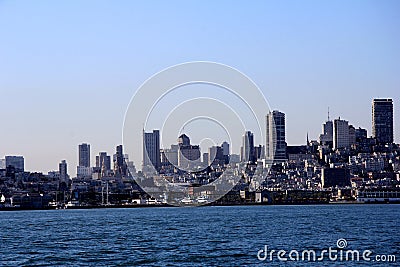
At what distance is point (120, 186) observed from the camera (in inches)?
5374

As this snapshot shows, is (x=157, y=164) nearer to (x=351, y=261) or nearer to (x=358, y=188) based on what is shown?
(x=358, y=188)

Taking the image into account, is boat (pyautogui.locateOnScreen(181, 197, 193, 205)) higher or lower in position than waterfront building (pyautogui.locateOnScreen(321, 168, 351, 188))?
lower

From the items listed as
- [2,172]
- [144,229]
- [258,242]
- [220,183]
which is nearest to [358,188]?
[220,183]

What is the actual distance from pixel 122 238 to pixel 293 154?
132m

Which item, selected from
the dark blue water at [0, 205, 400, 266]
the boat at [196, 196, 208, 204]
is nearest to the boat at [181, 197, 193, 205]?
the boat at [196, 196, 208, 204]
